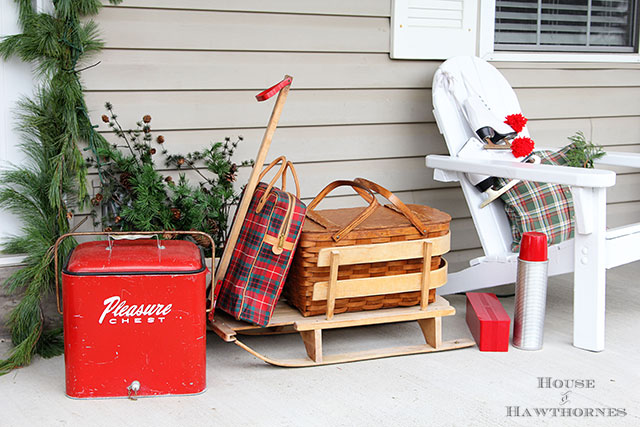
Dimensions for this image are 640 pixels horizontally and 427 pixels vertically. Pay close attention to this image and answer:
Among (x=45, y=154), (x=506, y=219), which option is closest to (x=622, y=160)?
(x=506, y=219)

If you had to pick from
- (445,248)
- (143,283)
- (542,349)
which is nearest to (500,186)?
(445,248)

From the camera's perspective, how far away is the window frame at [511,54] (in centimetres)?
339

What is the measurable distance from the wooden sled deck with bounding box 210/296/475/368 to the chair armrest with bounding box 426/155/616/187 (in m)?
0.55

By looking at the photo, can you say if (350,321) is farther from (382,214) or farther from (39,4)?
(39,4)

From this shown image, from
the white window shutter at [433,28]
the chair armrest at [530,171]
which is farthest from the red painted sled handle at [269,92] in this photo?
the white window shutter at [433,28]

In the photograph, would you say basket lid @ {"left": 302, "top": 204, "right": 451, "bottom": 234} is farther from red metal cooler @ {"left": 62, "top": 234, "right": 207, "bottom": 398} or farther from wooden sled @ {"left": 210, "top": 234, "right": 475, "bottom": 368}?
red metal cooler @ {"left": 62, "top": 234, "right": 207, "bottom": 398}

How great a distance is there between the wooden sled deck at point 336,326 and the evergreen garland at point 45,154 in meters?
0.64

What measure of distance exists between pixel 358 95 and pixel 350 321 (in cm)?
117

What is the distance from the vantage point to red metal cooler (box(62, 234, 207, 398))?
2049 millimetres

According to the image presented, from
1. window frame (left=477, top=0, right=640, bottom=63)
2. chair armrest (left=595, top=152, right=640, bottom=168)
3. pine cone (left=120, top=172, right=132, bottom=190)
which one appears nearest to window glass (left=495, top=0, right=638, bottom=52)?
window frame (left=477, top=0, right=640, bottom=63)

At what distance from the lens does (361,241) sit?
96.1 inches

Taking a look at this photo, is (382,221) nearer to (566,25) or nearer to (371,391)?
(371,391)

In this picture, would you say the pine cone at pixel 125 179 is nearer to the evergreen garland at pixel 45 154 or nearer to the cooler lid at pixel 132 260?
the evergreen garland at pixel 45 154

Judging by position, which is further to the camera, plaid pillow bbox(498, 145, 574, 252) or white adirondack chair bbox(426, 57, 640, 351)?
plaid pillow bbox(498, 145, 574, 252)
